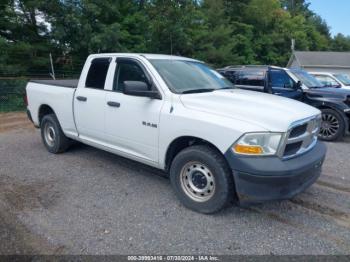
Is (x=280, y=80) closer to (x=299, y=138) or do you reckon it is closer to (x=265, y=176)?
(x=299, y=138)

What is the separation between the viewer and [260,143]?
3172mm

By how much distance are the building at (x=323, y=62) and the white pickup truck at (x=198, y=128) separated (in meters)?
35.1

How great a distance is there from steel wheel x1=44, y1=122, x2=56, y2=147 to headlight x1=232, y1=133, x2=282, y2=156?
4.22 meters

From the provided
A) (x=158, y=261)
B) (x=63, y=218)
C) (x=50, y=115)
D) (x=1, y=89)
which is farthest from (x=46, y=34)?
(x=158, y=261)

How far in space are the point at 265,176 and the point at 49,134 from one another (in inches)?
A: 183

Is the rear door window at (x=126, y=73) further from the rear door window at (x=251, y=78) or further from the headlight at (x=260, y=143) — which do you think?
Answer: the rear door window at (x=251, y=78)

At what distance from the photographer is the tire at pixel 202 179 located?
342 centimetres

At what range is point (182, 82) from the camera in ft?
13.8

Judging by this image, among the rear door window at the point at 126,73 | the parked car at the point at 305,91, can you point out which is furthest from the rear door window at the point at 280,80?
the rear door window at the point at 126,73

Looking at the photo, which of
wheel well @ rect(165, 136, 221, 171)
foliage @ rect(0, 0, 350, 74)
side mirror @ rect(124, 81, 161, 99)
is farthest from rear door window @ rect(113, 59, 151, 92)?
foliage @ rect(0, 0, 350, 74)

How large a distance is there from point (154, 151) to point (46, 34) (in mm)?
13460

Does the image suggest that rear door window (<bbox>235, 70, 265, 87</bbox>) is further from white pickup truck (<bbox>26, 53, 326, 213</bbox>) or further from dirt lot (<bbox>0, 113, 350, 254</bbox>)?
white pickup truck (<bbox>26, 53, 326, 213</bbox>)

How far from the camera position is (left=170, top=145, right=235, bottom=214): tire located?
11.2 ft

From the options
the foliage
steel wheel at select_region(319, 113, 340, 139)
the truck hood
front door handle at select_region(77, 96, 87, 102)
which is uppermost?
the foliage
